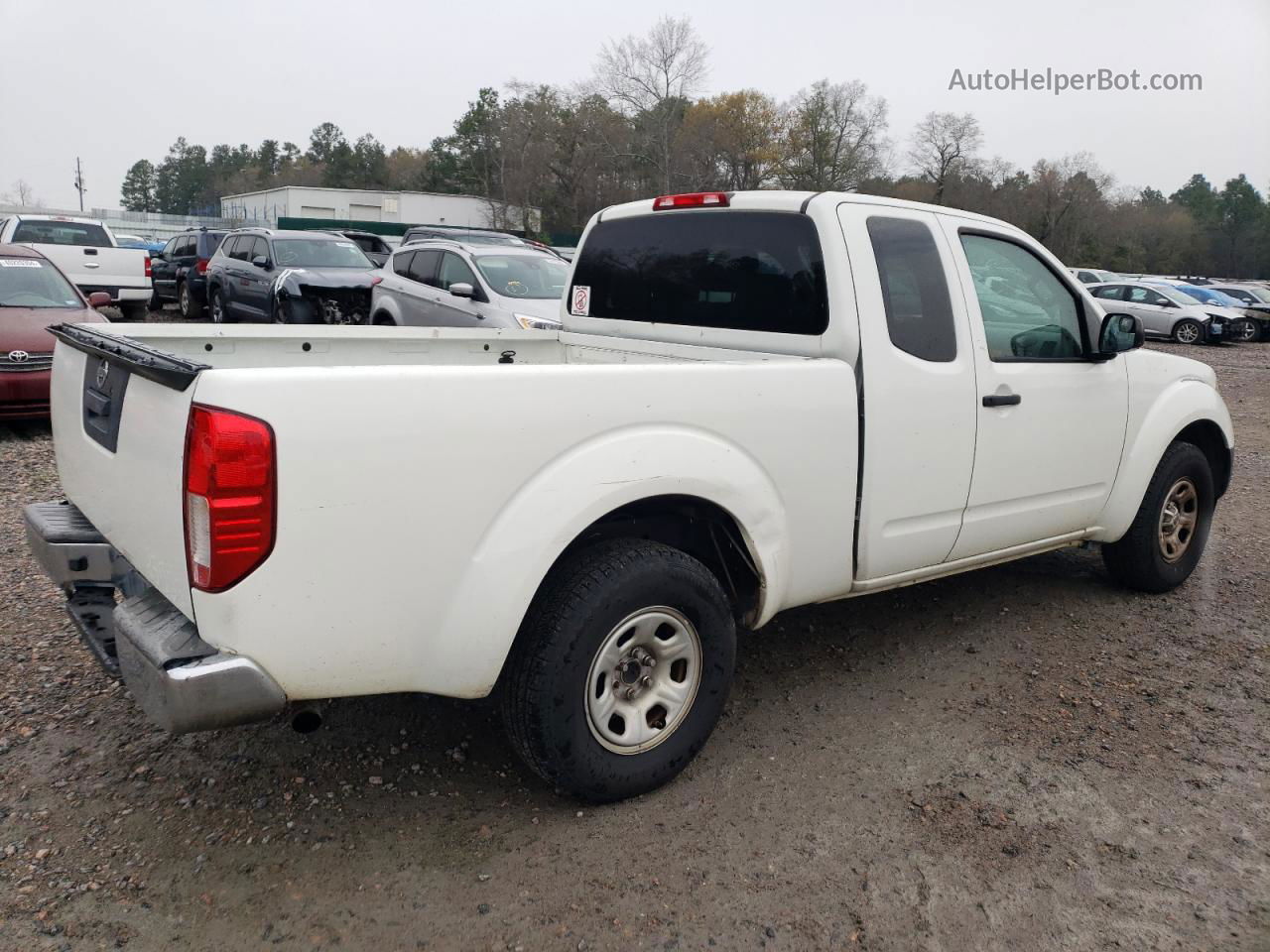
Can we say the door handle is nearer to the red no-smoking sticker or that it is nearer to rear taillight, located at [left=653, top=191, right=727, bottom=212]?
rear taillight, located at [left=653, top=191, right=727, bottom=212]

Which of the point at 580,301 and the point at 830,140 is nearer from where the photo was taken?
the point at 580,301

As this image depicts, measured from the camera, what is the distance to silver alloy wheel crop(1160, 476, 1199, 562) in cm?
496

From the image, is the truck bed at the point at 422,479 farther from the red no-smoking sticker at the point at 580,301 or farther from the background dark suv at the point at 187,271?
the background dark suv at the point at 187,271

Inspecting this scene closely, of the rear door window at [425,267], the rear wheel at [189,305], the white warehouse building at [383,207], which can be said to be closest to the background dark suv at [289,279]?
the rear door window at [425,267]

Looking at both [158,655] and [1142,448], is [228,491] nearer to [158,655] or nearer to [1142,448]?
[158,655]

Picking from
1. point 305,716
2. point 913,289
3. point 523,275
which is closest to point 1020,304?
point 913,289

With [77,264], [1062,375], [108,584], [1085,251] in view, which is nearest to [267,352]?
[108,584]

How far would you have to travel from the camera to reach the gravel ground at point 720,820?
249 centimetres

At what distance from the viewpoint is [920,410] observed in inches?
140

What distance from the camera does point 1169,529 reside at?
5012mm

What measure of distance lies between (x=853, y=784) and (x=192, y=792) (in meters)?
2.15

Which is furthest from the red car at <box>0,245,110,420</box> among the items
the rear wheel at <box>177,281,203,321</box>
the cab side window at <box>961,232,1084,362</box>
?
the rear wheel at <box>177,281,203,321</box>

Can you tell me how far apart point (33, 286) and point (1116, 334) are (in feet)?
31.0

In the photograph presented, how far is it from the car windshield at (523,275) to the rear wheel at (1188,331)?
62.0ft
